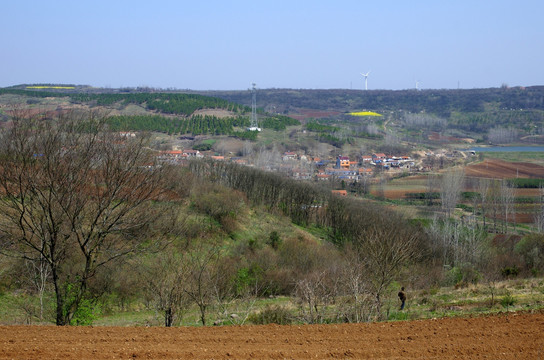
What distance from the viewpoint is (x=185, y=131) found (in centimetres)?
8038

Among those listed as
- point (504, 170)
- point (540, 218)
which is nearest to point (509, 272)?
point (540, 218)

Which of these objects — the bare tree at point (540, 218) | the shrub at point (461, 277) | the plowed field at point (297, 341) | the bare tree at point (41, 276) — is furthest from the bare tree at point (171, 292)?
the bare tree at point (540, 218)

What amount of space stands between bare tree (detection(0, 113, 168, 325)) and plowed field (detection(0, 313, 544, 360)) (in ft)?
11.4

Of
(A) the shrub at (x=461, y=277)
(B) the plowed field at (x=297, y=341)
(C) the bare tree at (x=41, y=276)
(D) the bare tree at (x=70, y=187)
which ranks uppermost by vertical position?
(D) the bare tree at (x=70, y=187)

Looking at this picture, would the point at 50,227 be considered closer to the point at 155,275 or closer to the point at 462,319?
the point at 155,275

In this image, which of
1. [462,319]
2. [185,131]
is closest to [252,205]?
[462,319]

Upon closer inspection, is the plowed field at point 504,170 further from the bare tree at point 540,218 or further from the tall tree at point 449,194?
the bare tree at point 540,218

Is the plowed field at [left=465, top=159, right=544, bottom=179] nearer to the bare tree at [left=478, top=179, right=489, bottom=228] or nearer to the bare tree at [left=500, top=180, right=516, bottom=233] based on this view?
the bare tree at [left=478, top=179, right=489, bottom=228]

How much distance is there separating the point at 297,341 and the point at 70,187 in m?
7.55

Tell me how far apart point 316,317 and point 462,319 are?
3.63 meters

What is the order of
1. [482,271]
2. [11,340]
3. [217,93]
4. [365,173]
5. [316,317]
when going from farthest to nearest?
[217,93] < [365,173] < [482,271] < [316,317] < [11,340]

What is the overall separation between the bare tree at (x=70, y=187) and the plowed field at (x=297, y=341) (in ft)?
11.4

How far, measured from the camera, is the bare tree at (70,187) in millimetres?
12258

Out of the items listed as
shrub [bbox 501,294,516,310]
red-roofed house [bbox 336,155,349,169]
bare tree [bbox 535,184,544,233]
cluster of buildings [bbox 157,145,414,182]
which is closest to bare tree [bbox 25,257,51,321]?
shrub [bbox 501,294,516,310]
